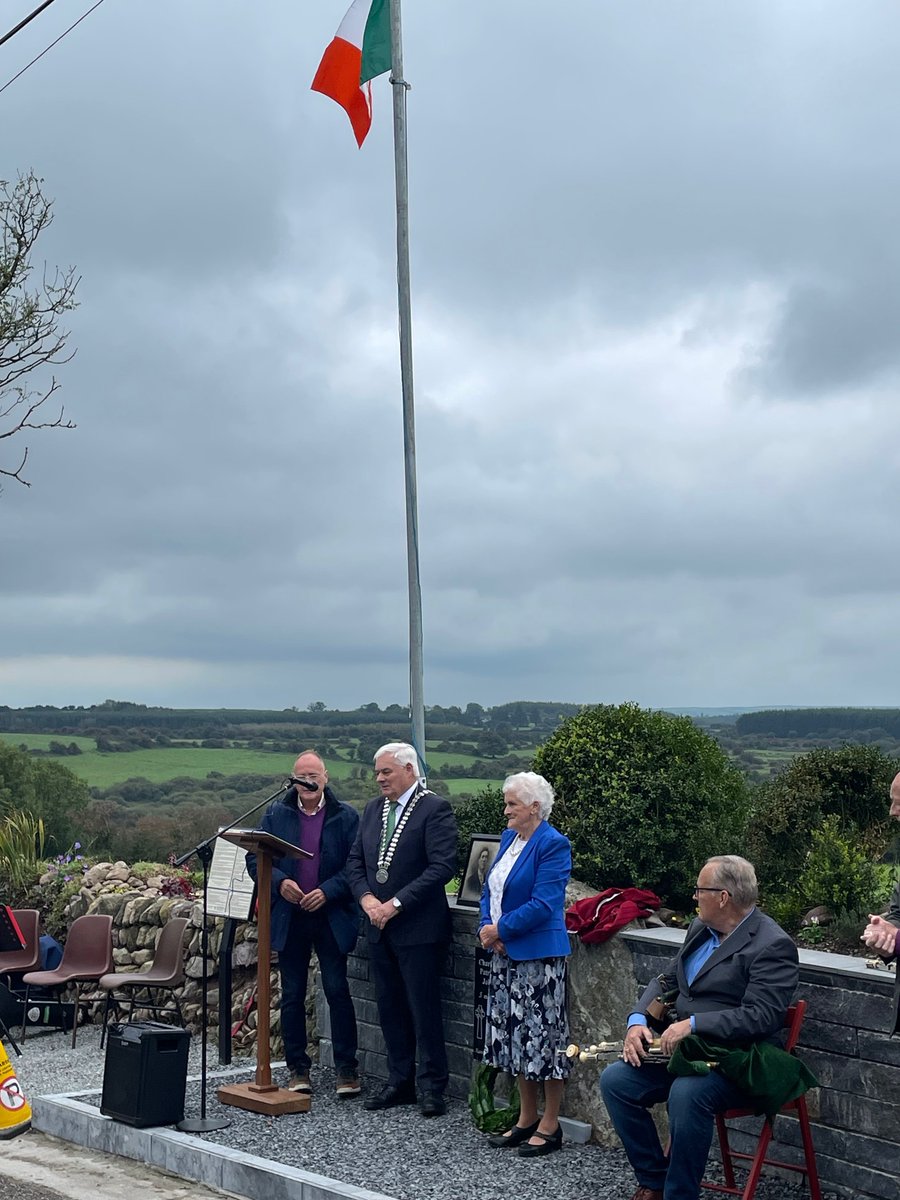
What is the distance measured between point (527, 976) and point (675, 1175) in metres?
1.62

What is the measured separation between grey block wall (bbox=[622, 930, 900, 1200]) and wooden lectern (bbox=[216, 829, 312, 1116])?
9.77ft

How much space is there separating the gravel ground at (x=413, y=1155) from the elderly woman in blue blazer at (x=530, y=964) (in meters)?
0.24

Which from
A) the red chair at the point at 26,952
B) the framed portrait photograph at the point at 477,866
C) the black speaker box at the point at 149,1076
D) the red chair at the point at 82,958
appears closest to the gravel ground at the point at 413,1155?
the black speaker box at the point at 149,1076

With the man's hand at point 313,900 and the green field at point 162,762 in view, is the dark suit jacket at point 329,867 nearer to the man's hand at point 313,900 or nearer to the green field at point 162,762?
the man's hand at point 313,900

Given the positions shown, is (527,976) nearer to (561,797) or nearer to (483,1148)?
(483,1148)

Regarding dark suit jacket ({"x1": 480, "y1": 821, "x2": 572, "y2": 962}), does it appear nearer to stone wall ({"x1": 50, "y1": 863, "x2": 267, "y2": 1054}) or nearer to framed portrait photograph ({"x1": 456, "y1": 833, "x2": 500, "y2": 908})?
framed portrait photograph ({"x1": 456, "y1": 833, "x2": 500, "y2": 908})

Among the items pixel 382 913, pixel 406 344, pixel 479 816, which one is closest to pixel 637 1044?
pixel 382 913

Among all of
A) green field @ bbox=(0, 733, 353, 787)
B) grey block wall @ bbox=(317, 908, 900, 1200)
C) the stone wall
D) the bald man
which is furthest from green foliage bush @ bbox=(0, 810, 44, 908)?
green field @ bbox=(0, 733, 353, 787)

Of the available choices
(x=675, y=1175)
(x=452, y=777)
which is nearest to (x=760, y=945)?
(x=675, y=1175)

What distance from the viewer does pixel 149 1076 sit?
25.5 feet

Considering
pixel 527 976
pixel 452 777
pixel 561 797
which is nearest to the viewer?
pixel 527 976

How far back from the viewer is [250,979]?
11070mm

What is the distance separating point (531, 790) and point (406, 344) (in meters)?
4.53

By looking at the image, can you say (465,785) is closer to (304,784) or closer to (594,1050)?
(304,784)
